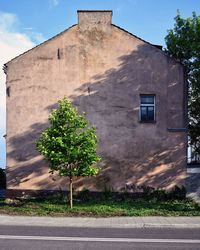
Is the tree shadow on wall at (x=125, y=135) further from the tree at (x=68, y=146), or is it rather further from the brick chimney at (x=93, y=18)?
the tree at (x=68, y=146)

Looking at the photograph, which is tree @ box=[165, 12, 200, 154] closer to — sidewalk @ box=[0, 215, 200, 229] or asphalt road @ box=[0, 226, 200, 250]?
sidewalk @ box=[0, 215, 200, 229]

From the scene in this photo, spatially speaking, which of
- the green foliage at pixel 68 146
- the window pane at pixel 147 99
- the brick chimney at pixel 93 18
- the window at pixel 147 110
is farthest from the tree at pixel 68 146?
the brick chimney at pixel 93 18

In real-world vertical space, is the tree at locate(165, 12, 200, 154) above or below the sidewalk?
above

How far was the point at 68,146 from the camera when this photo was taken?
16.2 metres

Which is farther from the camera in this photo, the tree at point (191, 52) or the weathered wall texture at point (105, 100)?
the tree at point (191, 52)

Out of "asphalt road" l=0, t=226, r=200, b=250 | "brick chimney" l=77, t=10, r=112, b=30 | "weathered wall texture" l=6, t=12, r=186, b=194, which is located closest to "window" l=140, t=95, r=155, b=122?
"weathered wall texture" l=6, t=12, r=186, b=194

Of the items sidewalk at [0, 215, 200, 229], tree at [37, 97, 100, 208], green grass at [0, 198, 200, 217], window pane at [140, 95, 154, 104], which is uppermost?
window pane at [140, 95, 154, 104]

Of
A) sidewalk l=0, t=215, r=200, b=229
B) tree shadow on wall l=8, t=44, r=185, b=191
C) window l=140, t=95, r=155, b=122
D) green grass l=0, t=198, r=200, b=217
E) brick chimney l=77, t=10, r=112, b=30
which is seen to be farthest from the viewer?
brick chimney l=77, t=10, r=112, b=30

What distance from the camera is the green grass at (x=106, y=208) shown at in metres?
15.0

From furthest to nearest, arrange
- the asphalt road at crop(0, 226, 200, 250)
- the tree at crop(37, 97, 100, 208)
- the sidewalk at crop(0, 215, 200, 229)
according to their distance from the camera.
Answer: the tree at crop(37, 97, 100, 208) → the sidewalk at crop(0, 215, 200, 229) → the asphalt road at crop(0, 226, 200, 250)

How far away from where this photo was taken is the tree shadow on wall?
19188mm

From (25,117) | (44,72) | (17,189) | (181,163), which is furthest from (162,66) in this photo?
(17,189)

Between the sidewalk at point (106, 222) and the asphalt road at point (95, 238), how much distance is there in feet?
1.95

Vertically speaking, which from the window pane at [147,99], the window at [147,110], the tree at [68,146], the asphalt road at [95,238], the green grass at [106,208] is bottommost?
the green grass at [106,208]
